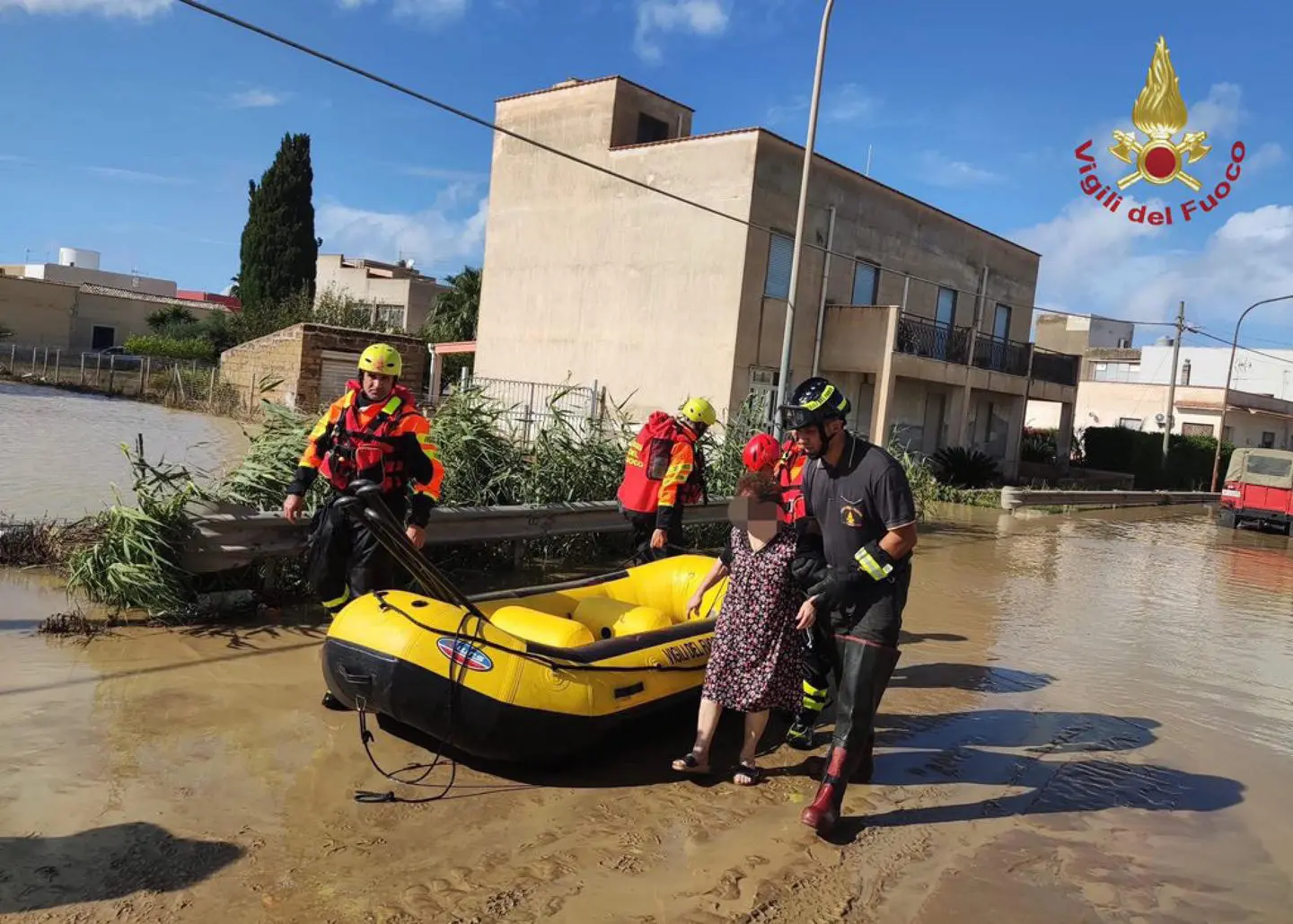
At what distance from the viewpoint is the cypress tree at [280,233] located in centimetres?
4469

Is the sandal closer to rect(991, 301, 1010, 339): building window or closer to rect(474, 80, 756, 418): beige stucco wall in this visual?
rect(474, 80, 756, 418): beige stucco wall

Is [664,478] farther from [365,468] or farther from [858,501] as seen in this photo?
[858,501]

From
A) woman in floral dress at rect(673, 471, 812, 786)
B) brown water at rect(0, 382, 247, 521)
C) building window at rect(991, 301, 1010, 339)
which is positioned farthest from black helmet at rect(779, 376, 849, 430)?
building window at rect(991, 301, 1010, 339)

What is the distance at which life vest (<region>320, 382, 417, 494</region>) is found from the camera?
5641 mm

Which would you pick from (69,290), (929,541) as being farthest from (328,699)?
(69,290)

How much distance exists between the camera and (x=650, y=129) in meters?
23.5

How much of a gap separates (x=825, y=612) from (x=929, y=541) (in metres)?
11.8

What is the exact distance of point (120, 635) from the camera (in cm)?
619

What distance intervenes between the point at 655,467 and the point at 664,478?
0.42 feet

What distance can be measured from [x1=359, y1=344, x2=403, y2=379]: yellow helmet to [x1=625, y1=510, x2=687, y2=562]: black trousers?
2.19 meters

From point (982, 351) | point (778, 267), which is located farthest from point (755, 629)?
point (982, 351)

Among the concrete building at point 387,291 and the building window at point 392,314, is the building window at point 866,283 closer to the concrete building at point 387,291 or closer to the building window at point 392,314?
the concrete building at point 387,291

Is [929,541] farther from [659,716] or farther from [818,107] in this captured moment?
[659,716]

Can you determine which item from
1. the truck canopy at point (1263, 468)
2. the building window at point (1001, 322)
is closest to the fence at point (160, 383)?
the building window at point (1001, 322)
